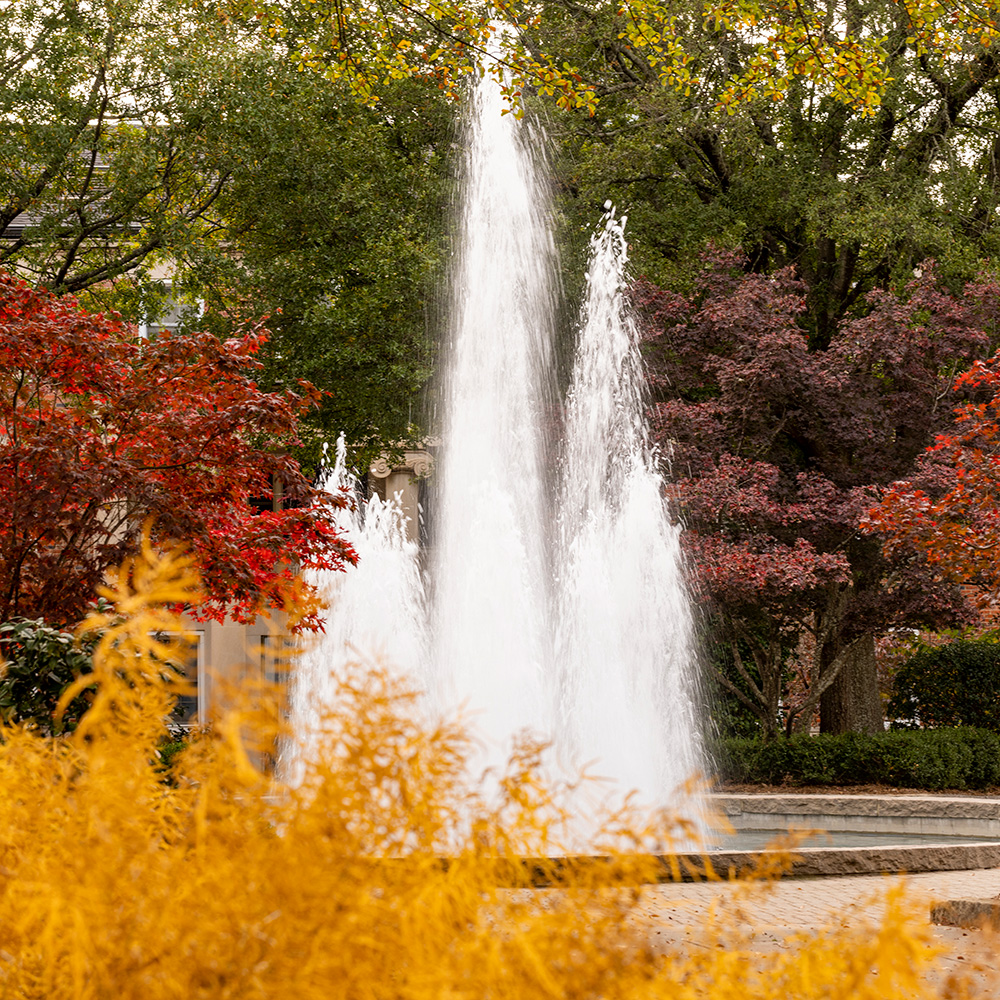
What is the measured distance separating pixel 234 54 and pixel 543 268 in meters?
6.96

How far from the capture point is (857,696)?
18484mm

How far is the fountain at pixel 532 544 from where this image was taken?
452 inches

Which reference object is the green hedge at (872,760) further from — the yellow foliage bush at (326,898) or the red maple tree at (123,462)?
the yellow foliage bush at (326,898)

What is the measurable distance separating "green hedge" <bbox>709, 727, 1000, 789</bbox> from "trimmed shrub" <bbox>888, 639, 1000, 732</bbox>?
2770 millimetres

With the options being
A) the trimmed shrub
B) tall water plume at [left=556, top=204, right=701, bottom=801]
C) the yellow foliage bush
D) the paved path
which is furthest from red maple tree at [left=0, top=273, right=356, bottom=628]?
the trimmed shrub

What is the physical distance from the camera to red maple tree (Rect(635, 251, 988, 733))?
15711 mm

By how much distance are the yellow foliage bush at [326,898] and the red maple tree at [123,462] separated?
589cm

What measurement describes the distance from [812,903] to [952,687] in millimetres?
13598

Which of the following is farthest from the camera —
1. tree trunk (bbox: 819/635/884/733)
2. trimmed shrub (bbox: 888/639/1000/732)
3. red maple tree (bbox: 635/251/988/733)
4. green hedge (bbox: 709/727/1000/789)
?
trimmed shrub (bbox: 888/639/1000/732)

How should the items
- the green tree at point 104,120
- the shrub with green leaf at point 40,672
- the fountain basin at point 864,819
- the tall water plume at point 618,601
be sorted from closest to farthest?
1. the shrub with green leaf at point 40,672
2. the fountain basin at point 864,819
3. the tall water plume at point 618,601
4. the green tree at point 104,120

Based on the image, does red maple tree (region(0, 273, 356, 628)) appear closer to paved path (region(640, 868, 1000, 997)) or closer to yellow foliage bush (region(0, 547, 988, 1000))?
paved path (region(640, 868, 1000, 997))

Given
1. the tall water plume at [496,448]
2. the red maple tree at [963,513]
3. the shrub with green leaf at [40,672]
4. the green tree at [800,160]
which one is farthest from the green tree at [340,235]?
the shrub with green leaf at [40,672]

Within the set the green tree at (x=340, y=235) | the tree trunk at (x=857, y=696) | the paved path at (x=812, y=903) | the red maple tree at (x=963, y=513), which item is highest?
the green tree at (x=340, y=235)

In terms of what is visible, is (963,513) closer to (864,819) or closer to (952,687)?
(864,819)
